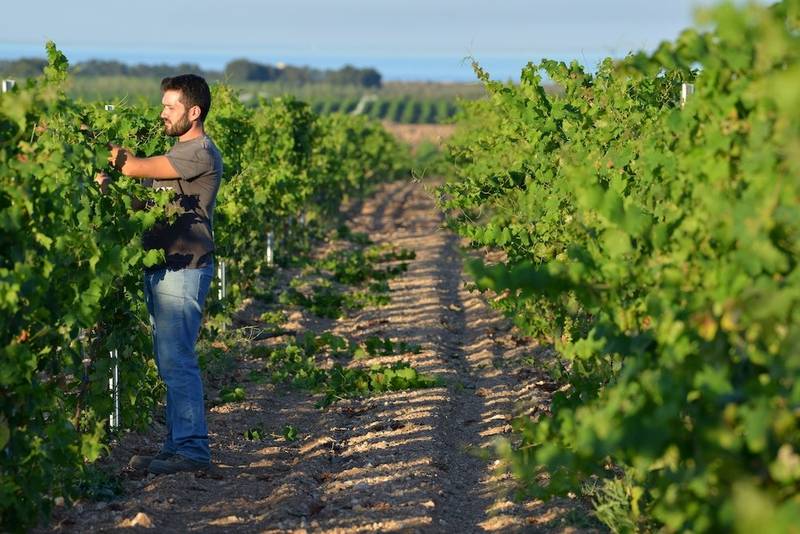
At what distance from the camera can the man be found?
21.2 feet

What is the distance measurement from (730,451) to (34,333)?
312cm

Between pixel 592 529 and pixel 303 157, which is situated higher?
pixel 303 157

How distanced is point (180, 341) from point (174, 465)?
679 mm

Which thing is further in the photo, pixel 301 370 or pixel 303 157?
pixel 303 157

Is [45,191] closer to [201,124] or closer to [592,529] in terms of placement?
[201,124]

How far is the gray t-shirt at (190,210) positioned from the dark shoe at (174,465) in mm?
1041

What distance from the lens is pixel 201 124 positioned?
6605 millimetres

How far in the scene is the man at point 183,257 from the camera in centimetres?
646

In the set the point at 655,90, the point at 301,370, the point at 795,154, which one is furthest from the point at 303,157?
the point at 795,154

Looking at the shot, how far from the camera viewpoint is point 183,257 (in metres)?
6.48

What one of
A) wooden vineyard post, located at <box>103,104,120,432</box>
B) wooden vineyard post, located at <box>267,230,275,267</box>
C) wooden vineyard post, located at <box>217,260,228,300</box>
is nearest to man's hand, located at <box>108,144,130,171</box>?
wooden vineyard post, located at <box>103,104,120,432</box>

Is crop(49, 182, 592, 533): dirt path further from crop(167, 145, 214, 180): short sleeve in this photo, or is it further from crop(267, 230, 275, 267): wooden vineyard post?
crop(267, 230, 275, 267): wooden vineyard post

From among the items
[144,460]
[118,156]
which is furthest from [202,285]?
[144,460]

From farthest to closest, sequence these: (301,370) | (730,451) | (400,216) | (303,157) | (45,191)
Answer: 1. (400,216)
2. (303,157)
3. (301,370)
4. (45,191)
5. (730,451)
